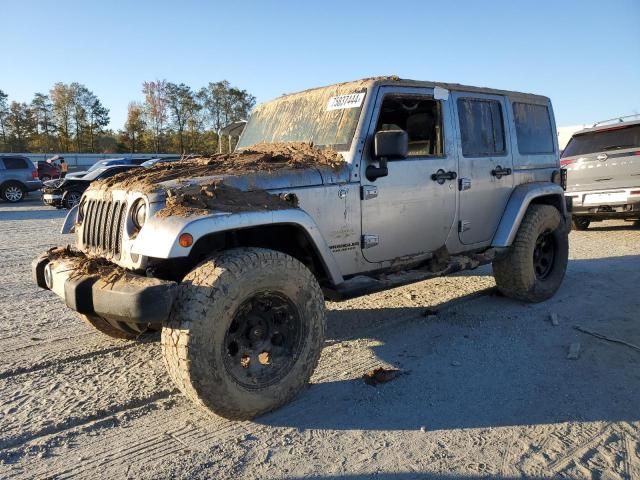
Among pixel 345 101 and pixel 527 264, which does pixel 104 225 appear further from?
pixel 527 264

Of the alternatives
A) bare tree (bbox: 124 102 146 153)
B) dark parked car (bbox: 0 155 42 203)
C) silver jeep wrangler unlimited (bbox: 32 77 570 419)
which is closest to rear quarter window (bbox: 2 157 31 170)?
dark parked car (bbox: 0 155 42 203)

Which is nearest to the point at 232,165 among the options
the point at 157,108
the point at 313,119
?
the point at 313,119

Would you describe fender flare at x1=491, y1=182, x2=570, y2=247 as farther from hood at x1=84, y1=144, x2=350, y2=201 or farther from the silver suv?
the silver suv

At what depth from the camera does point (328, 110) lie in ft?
13.6

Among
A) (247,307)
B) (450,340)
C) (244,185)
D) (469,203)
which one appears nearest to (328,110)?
(244,185)

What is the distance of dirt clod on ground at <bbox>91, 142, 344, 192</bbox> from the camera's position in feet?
11.1

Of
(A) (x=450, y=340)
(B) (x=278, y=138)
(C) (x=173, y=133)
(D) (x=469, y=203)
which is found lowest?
(A) (x=450, y=340)

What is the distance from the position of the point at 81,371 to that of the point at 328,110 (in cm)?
273

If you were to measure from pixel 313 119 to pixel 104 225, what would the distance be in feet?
6.08

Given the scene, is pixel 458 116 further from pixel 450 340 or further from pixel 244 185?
pixel 244 185

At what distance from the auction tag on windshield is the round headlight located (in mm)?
1795

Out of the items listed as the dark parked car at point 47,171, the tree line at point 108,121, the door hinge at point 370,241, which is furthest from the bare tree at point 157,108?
the door hinge at point 370,241

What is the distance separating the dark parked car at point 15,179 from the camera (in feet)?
63.4

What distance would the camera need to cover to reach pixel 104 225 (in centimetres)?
342
